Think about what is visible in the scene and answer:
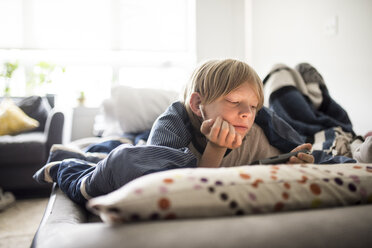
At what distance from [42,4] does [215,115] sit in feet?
12.0

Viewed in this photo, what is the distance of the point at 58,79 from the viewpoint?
12.3ft

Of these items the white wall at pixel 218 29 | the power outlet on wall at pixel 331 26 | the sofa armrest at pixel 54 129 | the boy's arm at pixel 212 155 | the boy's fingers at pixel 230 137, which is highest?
the white wall at pixel 218 29

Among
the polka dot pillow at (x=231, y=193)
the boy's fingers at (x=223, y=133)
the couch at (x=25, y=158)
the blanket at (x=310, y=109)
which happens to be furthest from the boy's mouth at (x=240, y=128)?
the couch at (x=25, y=158)

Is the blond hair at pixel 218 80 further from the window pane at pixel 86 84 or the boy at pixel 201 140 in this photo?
the window pane at pixel 86 84

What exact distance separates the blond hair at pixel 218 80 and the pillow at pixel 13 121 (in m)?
2.18

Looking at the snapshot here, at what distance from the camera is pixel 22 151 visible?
228 cm

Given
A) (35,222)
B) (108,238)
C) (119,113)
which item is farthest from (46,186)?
(108,238)

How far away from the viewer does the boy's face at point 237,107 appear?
797 mm

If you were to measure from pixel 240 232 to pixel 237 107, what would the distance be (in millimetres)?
508

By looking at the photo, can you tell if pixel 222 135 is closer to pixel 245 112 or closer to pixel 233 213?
pixel 245 112

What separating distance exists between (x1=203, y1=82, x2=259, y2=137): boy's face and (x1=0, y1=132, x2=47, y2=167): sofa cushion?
6.22 ft

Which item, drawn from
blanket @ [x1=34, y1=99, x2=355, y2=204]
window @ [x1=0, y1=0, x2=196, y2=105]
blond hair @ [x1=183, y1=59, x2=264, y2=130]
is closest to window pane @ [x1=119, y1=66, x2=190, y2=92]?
window @ [x1=0, y1=0, x2=196, y2=105]

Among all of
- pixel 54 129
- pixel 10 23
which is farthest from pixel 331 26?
pixel 10 23

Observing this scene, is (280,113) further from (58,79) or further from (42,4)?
(42,4)
